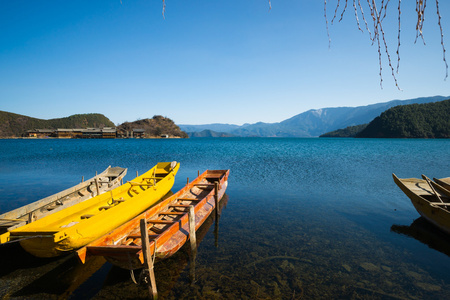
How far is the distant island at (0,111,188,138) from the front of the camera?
5271 inches

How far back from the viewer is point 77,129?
469 ft

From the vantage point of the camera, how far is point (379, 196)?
57.2 ft

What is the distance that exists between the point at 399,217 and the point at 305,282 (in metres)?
9.44

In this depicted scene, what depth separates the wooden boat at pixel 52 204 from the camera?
27.5 feet

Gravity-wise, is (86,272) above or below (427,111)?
below

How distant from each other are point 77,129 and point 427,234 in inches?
6680

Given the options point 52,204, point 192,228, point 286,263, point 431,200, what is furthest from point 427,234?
point 52,204

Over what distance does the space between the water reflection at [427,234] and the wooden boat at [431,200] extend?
0.57 meters

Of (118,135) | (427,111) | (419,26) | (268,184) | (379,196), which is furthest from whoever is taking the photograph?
(118,135)

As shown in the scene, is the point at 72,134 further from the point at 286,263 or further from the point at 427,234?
the point at 427,234

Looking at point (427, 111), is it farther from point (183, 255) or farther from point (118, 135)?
point (118, 135)

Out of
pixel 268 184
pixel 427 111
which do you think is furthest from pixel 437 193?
pixel 427 111

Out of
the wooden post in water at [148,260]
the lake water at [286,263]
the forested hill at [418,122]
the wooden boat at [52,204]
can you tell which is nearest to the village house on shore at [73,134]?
the wooden boat at [52,204]

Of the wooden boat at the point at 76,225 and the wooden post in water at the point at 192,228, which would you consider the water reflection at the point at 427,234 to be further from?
the wooden boat at the point at 76,225
